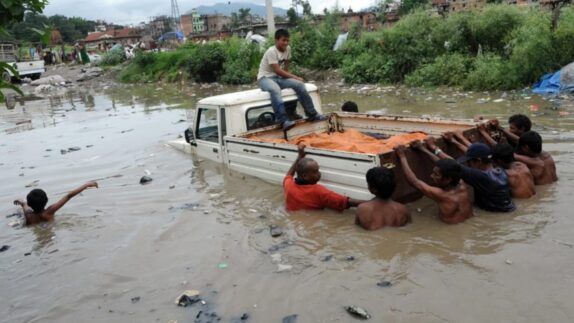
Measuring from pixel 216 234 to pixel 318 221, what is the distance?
115cm

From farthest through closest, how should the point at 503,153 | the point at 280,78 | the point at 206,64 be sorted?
the point at 206,64 < the point at 280,78 < the point at 503,153

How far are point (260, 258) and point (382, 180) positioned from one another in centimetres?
139

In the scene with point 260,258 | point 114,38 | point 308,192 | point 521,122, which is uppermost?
point 114,38

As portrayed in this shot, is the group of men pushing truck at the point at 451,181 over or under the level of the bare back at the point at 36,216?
over

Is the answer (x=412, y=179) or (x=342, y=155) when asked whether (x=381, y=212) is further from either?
(x=342, y=155)

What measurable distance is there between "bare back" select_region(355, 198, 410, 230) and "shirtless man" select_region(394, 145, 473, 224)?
0.98ft

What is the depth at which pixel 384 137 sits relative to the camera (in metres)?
7.15

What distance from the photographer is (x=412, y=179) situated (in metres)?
5.05

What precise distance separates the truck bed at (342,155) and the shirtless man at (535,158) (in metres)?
0.63

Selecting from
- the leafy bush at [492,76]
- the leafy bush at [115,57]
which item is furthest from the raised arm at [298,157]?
the leafy bush at [115,57]

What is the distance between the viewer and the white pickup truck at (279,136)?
5.39 meters

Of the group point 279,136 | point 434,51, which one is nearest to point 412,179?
point 279,136

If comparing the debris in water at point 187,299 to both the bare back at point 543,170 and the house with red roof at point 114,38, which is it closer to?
the bare back at point 543,170

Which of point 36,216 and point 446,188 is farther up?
point 446,188
